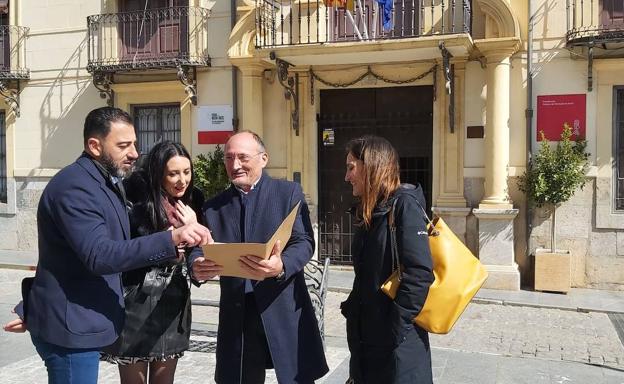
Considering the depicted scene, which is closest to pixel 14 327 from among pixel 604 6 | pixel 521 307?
pixel 521 307

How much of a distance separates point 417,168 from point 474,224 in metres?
1.44

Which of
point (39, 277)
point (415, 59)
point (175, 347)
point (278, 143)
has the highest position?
point (415, 59)

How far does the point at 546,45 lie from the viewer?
970 centimetres

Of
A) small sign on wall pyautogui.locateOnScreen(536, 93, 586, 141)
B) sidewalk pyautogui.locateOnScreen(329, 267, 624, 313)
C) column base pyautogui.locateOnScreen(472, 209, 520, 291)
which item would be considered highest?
small sign on wall pyautogui.locateOnScreen(536, 93, 586, 141)

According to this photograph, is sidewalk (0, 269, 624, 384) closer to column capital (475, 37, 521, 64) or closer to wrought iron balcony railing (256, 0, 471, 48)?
column capital (475, 37, 521, 64)

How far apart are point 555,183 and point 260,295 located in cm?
714

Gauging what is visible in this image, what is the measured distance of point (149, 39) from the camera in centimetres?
1212

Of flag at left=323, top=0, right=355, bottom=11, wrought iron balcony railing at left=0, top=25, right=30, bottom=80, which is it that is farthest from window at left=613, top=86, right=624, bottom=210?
wrought iron balcony railing at left=0, top=25, right=30, bottom=80

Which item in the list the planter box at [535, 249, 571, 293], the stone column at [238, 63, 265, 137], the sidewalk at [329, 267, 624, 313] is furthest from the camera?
the stone column at [238, 63, 265, 137]

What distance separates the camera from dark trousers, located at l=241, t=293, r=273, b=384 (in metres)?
3.26

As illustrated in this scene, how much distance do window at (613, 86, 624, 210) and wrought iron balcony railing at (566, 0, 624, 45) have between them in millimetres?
968

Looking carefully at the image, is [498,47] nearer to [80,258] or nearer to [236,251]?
[236,251]

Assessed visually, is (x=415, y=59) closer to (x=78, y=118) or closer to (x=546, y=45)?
(x=546, y=45)

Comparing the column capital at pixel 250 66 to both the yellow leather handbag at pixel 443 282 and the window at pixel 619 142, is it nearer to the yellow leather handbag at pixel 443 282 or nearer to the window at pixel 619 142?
the window at pixel 619 142
